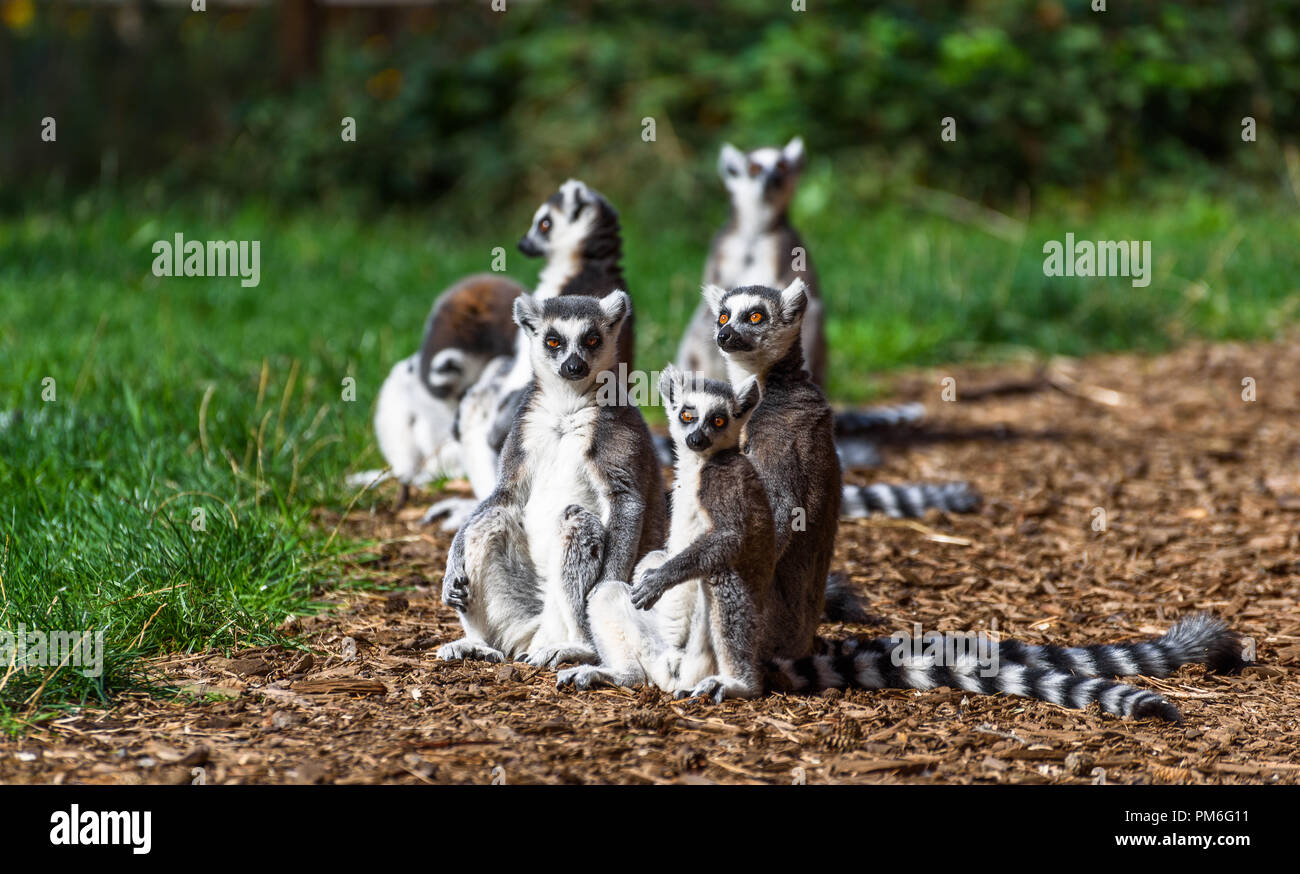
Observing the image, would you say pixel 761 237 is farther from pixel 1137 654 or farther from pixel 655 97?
pixel 655 97

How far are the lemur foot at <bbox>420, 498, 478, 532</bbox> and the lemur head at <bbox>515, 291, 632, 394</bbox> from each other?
4.70 ft

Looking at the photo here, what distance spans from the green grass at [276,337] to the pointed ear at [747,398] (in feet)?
5.23

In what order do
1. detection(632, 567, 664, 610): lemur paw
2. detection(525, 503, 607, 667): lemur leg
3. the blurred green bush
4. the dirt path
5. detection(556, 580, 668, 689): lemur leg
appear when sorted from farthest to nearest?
the blurred green bush → detection(525, 503, 607, 667): lemur leg → detection(556, 580, 668, 689): lemur leg → detection(632, 567, 664, 610): lemur paw → the dirt path

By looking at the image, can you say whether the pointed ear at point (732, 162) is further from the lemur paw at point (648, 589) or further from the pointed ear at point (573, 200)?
the lemur paw at point (648, 589)

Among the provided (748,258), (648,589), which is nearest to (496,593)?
(648,589)

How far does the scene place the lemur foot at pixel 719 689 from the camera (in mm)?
3517

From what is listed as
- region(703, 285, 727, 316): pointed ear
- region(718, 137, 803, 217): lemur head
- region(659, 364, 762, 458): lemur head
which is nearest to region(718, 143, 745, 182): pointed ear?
region(718, 137, 803, 217): lemur head

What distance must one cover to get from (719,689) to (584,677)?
363mm

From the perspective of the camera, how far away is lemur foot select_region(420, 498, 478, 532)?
5.32 meters

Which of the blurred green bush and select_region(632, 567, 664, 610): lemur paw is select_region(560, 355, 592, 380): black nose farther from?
the blurred green bush

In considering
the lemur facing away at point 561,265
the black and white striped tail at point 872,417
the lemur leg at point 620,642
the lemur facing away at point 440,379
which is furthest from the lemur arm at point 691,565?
the black and white striped tail at point 872,417

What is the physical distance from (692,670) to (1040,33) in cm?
1262

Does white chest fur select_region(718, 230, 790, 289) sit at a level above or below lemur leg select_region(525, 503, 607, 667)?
above

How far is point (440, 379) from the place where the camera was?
589 cm
